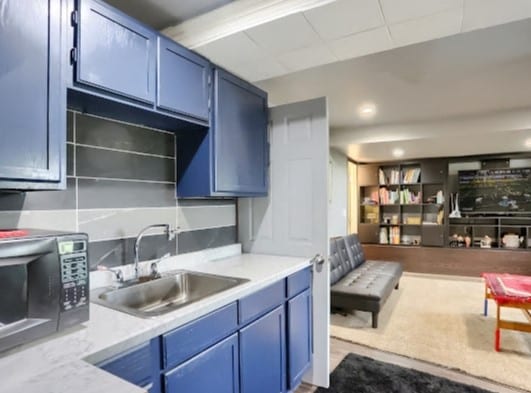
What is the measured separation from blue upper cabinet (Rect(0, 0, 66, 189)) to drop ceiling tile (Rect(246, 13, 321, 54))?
90 cm

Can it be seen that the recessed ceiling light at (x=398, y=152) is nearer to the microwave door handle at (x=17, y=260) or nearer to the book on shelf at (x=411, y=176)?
the book on shelf at (x=411, y=176)

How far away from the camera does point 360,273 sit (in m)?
4.10

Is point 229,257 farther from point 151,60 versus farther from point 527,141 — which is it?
point 527,141

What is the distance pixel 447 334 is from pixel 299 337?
1.82 metres

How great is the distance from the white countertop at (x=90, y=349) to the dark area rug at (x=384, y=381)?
1.13 meters

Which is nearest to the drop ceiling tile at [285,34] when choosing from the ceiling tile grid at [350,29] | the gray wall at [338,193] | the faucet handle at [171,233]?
the ceiling tile grid at [350,29]

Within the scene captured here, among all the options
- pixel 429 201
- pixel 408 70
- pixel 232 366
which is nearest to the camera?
pixel 232 366

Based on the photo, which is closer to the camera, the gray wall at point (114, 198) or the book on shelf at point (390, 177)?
the gray wall at point (114, 198)

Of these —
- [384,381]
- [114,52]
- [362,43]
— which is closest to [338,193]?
[384,381]

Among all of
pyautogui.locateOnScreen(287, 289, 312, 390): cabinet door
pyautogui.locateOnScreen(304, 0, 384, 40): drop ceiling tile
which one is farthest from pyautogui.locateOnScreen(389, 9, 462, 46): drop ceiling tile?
pyautogui.locateOnScreen(287, 289, 312, 390): cabinet door

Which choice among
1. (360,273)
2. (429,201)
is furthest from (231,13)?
(429,201)

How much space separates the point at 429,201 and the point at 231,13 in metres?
5.26

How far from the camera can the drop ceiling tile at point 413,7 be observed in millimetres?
1438

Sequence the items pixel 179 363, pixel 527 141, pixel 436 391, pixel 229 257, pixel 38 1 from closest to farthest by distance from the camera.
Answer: pixel 38 1
pixel 179 363
pixel 436 391
pixel 229 257
pixel 527 141
